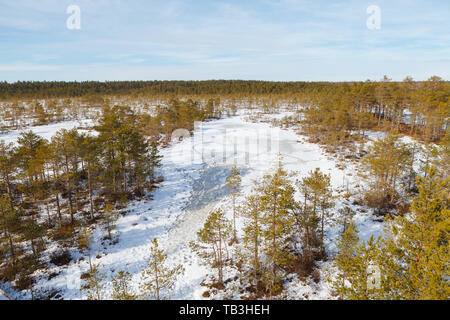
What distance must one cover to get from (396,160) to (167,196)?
28.8 meters

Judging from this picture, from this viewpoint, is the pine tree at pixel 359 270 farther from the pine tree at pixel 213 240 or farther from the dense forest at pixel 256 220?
the pine tree at pixel 213 240

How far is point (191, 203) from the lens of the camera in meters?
32.0

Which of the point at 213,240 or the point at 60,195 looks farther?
the point at 60,195

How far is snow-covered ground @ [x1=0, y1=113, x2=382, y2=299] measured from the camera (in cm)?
1970

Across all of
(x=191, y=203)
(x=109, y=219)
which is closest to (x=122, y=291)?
(x=109, y=219)

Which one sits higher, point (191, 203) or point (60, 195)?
point (60, 195)

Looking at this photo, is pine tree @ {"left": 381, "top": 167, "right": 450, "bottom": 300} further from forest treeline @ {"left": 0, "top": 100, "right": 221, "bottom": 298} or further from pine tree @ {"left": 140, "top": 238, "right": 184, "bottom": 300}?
forest treeline @ {"left": 0, "top": 100, "right": 221, "bottom": 298}

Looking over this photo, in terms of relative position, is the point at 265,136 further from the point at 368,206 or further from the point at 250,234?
the point at 250,234

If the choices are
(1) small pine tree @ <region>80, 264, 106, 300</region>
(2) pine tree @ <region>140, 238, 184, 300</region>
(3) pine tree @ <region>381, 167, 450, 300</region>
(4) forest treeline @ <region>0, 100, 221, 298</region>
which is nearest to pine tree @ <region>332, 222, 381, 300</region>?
(3) pine tree @ <region>381, 167, 450, 300</region>

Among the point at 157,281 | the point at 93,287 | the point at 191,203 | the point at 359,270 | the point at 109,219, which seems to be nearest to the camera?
the point at 359,270

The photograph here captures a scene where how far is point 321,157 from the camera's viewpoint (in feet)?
148

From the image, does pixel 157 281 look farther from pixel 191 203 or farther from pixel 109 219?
pixel 191 203

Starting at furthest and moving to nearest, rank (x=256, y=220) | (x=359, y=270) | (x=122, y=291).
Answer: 1. (x=122, y=291)
2. (x=256, y=220)
3. (x=359, y=270)
